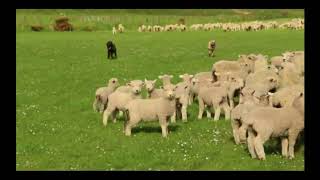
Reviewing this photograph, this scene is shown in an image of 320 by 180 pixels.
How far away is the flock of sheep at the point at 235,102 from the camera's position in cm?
1445

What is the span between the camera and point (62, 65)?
38.8m

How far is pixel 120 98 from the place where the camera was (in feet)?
61.2

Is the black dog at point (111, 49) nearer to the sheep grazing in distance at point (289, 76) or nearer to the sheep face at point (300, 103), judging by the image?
the sheep grazing in distance at point (289, 76)

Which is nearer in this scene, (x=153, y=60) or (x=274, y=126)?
(x=274, y=126)

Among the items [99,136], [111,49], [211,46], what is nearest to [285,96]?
[99,136]

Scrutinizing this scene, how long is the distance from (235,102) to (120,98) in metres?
5.91

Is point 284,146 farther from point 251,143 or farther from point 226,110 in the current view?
point 226,110

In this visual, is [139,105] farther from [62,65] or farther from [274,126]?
[62,65]

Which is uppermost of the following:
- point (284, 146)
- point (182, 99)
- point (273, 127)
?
point (182, 99)

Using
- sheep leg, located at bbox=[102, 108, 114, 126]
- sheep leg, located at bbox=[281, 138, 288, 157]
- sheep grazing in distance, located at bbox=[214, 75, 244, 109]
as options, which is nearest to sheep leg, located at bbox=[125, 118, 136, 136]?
sheep leg, located at bbox=[102, 108, 114, 126]

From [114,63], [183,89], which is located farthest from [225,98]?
[114,63]

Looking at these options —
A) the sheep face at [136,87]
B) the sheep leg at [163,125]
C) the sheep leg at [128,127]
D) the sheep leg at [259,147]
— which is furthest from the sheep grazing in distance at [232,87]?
the sheep leg at [259,147]
